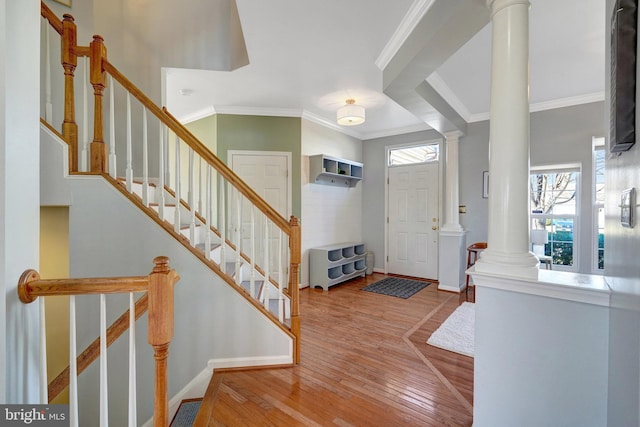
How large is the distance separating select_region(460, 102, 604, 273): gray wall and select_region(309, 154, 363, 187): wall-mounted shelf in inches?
72.0

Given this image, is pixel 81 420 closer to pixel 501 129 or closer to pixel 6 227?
pixel 6 227

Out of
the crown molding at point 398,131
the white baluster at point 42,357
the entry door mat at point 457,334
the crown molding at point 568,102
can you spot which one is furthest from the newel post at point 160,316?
the crown molding at point 398,131

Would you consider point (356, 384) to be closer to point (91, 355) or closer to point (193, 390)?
point (193, 390)

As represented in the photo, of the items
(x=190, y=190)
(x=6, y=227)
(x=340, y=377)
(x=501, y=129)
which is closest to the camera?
(x=6, y=227)

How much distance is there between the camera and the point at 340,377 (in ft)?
6.63

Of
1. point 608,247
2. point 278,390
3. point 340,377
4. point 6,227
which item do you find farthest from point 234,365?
point 608,247

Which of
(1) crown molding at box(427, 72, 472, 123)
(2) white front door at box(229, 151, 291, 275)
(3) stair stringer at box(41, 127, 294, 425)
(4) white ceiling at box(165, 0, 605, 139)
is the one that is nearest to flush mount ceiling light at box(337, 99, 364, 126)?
(4) white ceiling at box(165, 0, 605, 139)

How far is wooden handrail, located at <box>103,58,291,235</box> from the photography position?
1.94 metres

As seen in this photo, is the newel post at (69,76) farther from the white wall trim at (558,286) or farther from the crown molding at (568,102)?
the crown molding at (568,102)

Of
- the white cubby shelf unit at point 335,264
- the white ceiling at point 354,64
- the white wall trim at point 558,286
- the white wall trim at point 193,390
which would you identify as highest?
the white ceiling at point 354,64

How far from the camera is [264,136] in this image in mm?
4086

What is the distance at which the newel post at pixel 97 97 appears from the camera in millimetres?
1851

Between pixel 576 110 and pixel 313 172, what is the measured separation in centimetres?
346

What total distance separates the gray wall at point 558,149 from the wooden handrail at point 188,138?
3326 mm
